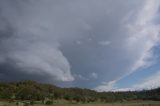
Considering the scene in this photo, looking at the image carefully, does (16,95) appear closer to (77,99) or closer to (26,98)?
(26,98)

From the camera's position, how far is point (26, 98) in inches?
7023

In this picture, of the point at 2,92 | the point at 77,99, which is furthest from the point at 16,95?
the point at 77,99

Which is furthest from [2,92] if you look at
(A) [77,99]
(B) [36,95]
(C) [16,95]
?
(A) [77,99]

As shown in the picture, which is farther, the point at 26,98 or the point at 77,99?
the point at 77,99

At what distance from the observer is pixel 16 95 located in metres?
185

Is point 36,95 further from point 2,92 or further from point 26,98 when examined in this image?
point 2,92

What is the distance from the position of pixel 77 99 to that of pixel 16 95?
139 ft

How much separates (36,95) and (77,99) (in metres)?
30.3

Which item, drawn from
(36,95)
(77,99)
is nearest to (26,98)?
(36,95)

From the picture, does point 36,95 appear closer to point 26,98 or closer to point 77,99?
point 26,98

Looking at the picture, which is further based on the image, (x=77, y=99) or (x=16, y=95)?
(x=77, y=99)

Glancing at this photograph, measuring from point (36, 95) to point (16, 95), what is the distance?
12967 mm

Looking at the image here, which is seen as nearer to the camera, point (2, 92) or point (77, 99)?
point (2, 92)

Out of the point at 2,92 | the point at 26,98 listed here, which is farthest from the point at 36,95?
the point at 2,92
